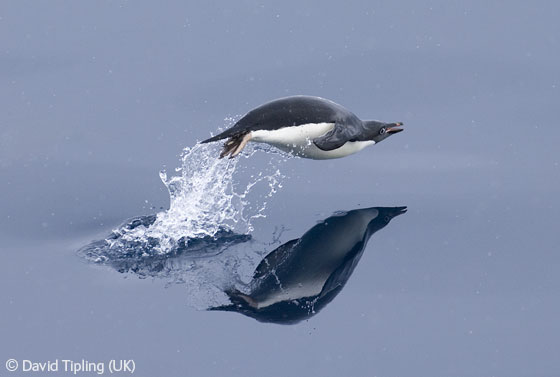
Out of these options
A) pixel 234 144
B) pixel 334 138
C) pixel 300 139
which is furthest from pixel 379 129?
pixel 234 144

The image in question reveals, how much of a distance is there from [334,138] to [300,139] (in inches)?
20.4

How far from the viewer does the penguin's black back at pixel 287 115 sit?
12.1 m

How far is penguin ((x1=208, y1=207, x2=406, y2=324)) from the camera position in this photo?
1081 cm

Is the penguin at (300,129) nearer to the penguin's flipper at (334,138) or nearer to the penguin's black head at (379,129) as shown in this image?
the penguin's flipper at (334,138)

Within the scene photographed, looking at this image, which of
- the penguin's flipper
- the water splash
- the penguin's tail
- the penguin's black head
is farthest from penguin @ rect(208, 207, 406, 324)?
the penguin's tail

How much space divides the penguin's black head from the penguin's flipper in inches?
39.4

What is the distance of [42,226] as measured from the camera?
12992 millimetres

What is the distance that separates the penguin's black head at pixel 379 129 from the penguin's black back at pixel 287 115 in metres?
0.93

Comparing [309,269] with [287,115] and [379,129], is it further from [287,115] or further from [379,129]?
[379,129]

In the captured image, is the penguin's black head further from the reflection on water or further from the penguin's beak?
the reflection on water

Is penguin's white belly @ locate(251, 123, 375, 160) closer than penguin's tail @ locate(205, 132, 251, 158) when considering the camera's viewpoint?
No

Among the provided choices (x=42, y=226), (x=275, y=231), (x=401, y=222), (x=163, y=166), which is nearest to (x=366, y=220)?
(x=401, y=222)

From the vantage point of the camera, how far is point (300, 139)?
12.6m

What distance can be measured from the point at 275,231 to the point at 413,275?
1.96 metres
